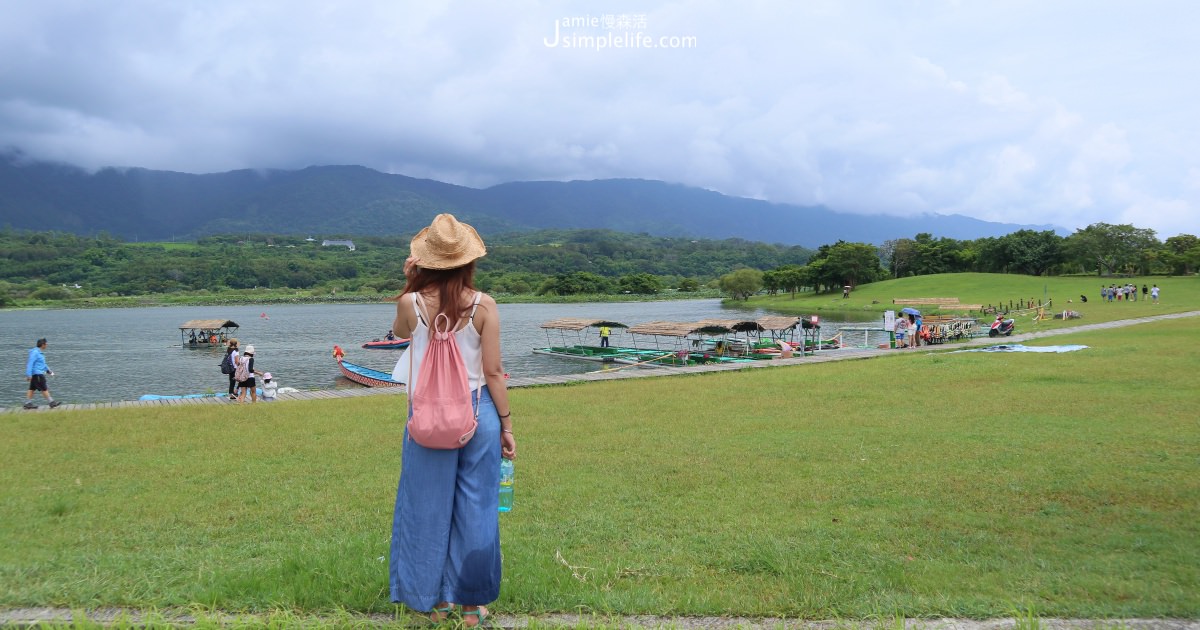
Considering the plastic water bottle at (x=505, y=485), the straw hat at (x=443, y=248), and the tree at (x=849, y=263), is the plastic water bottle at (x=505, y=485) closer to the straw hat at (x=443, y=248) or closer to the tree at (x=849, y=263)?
the straw hat at (x=443, y=248)

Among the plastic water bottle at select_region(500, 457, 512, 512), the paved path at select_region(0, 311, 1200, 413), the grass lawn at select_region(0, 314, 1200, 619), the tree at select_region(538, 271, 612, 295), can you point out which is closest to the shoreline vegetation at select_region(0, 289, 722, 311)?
the tree at select_region(538, 271, 612, 295)

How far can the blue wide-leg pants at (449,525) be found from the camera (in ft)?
10.8

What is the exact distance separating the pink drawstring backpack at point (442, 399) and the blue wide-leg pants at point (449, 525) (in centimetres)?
9

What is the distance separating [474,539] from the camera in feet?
10.9

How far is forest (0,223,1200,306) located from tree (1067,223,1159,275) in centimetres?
13

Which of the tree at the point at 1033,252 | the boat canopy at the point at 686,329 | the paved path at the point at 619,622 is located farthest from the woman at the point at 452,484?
the tree at the point at 1033,252

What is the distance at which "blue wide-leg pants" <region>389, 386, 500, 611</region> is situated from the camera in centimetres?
330

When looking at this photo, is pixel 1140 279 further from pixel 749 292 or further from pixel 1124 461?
pixel 1124 461

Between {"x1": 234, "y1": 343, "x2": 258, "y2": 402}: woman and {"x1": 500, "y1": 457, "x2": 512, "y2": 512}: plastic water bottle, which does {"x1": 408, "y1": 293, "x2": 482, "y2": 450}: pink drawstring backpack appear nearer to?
{"x1": 500, "y1": 457, "x2": 512, "y2": 512}: plastic water bottle

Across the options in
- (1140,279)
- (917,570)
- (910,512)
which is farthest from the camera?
(1140,279)

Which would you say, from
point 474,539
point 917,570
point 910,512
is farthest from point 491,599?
point 910,512

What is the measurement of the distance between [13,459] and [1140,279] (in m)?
81.9

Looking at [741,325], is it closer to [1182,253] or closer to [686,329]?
[686,329]

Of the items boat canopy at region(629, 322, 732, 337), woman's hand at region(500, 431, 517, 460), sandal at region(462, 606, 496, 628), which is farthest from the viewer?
boat canopy at region(629, 322, 732, 337)
